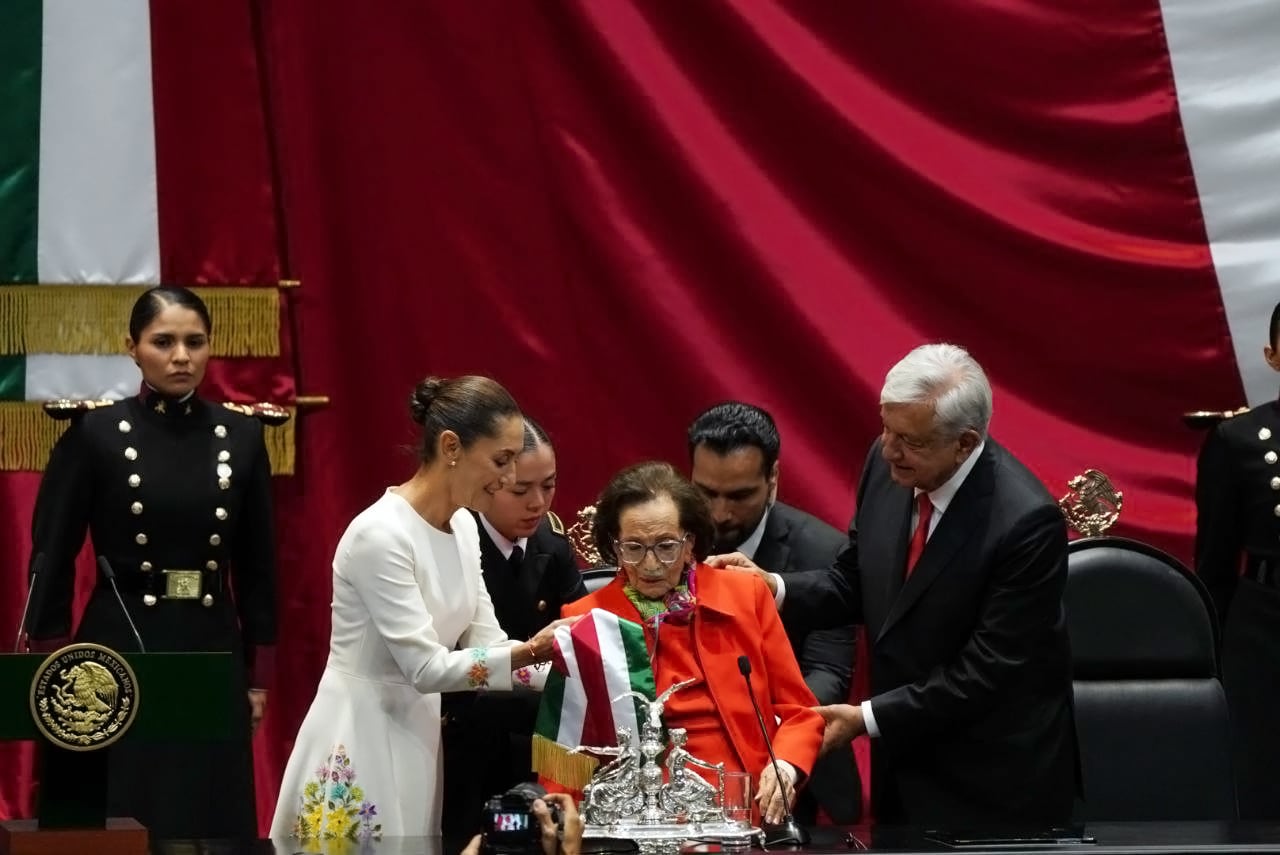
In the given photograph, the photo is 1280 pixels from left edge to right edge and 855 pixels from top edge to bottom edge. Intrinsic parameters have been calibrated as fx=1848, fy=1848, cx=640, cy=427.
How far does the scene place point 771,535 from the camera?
3994mm

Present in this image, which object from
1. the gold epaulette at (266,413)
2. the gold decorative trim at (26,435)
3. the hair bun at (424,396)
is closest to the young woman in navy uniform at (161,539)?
the gold epaulette at (266,413)

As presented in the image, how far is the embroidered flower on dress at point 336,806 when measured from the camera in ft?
10.4

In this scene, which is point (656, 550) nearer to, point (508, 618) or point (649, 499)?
point (649, 499)

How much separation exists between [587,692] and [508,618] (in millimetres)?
775

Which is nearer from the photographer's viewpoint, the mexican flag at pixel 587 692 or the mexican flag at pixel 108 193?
the mexican flag at pixel 587 692

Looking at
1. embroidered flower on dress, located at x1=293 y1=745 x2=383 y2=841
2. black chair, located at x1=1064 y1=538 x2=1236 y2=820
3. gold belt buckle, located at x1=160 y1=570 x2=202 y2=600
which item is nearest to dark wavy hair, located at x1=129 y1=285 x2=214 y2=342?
gold belt buckle, located at x1=160 y1=570 x2=202 y2=600

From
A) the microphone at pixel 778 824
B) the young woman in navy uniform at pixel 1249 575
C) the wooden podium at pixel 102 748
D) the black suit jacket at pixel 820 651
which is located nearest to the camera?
the wooden podium at pixel 102 748

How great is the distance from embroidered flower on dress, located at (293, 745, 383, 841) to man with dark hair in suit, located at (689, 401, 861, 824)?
97 cm

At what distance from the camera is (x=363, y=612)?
3232 millimetres

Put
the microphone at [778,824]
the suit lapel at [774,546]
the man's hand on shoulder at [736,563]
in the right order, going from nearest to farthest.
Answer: the microphone at [778,824], the man's hand on shoulder at [736,563], the suit lapel at [774,546]

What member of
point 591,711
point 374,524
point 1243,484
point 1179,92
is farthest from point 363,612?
point 1179,92

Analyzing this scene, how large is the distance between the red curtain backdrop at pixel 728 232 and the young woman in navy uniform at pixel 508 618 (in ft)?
3.42

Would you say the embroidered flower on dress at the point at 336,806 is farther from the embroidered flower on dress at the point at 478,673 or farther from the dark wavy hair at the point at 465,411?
the dark wavy hair at the point at 465,411

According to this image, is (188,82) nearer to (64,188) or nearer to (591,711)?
(64,188)
